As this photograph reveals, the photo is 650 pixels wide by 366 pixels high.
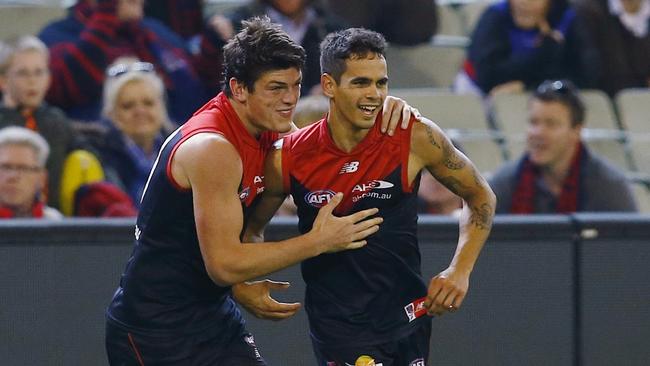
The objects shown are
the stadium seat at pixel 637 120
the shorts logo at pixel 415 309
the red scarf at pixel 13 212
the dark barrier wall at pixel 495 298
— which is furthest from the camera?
the stadium seat at pixel 637 120

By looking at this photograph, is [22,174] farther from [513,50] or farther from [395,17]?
[513,50]

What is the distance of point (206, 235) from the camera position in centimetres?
423

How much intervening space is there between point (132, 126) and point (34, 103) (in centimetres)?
58

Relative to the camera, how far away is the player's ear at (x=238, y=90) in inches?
174

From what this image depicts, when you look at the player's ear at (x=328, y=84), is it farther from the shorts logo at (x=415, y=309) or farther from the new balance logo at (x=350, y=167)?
the shorts logo at (x=415, y=309)

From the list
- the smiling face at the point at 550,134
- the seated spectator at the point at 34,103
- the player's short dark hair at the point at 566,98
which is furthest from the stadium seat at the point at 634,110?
the seated spectator at the point at 34,103

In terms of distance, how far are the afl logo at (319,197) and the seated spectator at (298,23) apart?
319 centimetres

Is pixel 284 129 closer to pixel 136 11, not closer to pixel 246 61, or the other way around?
pixel 246 61

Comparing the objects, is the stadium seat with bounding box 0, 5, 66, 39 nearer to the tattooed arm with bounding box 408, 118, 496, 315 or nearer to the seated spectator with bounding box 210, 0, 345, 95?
the seated spectator with bounding box 210, 0, 345, 95

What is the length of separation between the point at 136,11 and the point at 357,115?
3666mm

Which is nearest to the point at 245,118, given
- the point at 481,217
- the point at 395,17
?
the point at 481,217

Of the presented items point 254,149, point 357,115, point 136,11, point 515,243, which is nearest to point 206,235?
point 254,149

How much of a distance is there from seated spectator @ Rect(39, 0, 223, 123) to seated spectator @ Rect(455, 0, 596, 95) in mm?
1725

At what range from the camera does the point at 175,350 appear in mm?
4578
